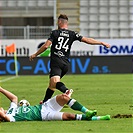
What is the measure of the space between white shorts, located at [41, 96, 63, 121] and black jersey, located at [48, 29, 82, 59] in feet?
6.84

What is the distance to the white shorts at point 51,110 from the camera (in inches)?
398

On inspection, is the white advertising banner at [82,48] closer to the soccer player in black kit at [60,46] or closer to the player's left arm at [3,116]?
the soccer player in black kit at [60,46]

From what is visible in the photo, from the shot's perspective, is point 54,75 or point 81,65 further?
point 81,65

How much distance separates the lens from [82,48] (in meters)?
35.5

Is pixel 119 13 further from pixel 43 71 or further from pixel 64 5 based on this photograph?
pixel 43 71

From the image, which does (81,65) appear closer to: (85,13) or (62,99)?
(85,13)

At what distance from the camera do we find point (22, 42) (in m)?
36.2

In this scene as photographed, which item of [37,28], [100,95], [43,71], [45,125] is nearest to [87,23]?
[37,28]

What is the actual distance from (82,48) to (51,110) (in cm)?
2546

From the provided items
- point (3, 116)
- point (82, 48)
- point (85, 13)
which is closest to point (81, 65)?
point (82, 48)

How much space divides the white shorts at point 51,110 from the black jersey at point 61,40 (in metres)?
2.09

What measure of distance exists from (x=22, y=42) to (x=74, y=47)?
11.2ft

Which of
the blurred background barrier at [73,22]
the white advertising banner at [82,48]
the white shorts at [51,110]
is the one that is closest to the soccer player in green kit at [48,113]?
the white shorts at [51,110]

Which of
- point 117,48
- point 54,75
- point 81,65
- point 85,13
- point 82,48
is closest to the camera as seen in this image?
point 54,75
